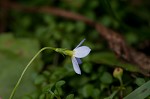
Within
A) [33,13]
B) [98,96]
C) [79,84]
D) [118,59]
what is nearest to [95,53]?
[118,59]

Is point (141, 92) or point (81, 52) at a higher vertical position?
point (81, 52)

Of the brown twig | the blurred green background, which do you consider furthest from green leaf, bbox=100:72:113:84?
the brown twig

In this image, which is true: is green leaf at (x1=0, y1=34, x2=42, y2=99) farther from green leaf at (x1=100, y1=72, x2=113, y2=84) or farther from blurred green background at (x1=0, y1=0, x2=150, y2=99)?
green leaf at (x1=100, y1=72, x2=113, y2=84)

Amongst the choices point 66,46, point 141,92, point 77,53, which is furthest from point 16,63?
point 141,92

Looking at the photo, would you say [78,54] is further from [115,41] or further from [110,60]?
[115,41]

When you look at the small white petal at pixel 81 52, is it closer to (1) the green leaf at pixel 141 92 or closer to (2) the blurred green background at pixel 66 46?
(2) the blurred green background at pixel 66 46

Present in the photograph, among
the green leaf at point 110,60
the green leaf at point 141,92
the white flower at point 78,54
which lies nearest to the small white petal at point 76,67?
the white flower at point 78,54

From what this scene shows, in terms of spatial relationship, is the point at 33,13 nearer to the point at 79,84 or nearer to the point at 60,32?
the point at 60,32
